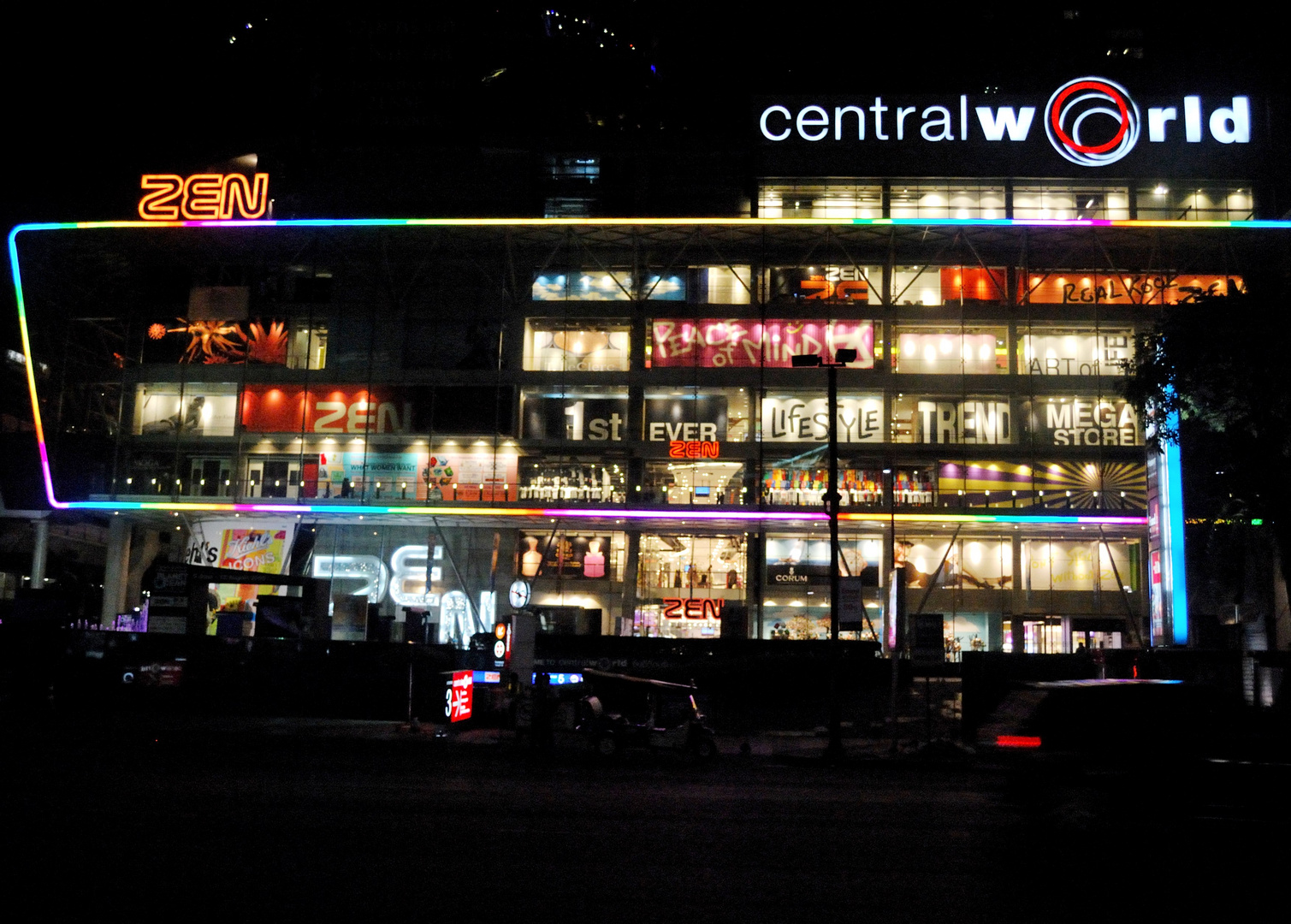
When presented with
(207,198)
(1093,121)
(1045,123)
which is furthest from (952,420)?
(207,198)

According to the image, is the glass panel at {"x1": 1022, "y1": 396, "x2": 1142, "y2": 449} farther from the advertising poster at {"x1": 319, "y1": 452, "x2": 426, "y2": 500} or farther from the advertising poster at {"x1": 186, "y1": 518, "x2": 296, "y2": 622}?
the advertising poster at {"x1": 186, "y1": 518, "x2": 296, "y2": 622}

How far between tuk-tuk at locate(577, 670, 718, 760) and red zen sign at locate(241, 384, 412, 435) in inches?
1133

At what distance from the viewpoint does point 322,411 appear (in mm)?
49094

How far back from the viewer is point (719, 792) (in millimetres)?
15312

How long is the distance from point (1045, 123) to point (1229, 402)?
75.3 ft

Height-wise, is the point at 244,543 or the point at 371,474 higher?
the point at 371,474

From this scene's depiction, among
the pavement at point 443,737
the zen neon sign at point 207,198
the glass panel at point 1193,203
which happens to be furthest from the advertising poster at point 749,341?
the pavement at point 443,737

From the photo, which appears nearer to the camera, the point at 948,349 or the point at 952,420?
the point at 952,420

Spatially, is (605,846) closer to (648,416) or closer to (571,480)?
(571,480)

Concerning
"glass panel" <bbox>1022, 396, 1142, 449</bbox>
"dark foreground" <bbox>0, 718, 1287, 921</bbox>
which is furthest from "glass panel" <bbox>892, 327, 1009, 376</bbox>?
"dark foreground" <bbox>0, 718, 1287, 921</bbox>

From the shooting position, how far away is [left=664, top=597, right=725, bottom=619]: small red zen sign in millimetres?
47000

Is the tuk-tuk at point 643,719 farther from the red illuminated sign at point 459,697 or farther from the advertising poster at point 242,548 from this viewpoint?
the advertising poster at point 242,548

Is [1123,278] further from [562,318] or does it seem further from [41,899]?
[41,899]

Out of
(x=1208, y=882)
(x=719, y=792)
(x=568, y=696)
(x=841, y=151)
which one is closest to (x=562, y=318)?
(x=841, y=151)
